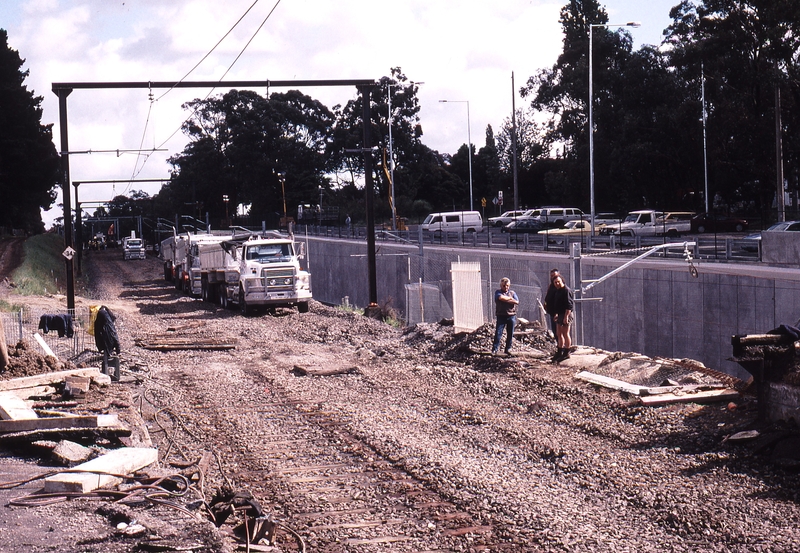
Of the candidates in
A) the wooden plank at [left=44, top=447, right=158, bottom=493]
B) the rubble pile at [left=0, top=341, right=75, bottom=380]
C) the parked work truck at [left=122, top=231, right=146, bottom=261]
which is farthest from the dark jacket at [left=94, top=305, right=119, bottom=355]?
the parked work truck at [left=122, top=231, right=146, bottom=261]

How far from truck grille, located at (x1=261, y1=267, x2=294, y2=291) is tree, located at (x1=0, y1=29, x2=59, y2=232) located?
49891mm

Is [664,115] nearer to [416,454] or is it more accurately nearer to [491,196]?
[491,196]

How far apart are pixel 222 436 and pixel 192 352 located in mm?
10568

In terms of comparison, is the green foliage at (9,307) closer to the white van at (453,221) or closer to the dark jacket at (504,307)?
the dark jacket at (504,307)

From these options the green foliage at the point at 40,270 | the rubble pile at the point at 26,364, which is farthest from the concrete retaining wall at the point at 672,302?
the green foliage at the point at 40,270

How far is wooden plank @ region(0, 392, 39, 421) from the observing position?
37.9 ft

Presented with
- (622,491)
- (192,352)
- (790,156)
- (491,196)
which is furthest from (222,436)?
(491,196)

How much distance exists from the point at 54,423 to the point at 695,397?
8883 millimetres

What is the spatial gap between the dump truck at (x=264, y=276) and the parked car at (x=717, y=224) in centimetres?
3002

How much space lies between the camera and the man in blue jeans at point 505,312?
60.4 ft

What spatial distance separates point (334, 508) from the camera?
901 centimetres

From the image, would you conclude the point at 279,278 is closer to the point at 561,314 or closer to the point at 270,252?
the point at 270,252

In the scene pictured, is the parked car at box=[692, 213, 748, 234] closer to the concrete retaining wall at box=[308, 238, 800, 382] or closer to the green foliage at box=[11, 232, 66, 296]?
the concrete retaining wall at box=[308, 238, 800, 382]

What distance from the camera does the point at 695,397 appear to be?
1304cm
